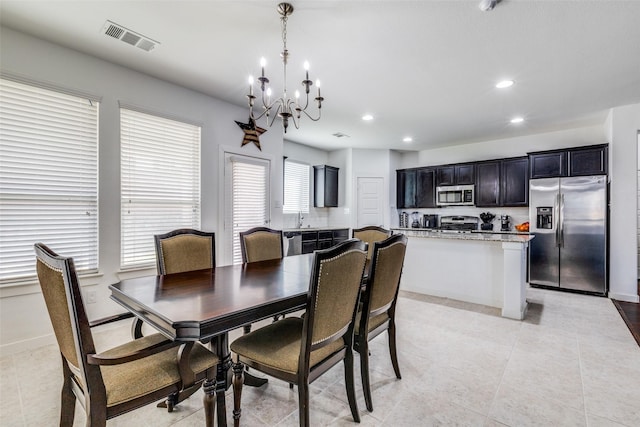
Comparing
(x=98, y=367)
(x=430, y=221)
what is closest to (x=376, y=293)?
(x=98, y=367)

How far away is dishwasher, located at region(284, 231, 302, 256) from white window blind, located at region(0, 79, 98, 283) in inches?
103

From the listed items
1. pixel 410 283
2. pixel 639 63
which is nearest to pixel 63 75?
pixel 410 283

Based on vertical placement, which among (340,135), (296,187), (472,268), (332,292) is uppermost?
(340,135)

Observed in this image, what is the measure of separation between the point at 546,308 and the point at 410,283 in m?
1.68

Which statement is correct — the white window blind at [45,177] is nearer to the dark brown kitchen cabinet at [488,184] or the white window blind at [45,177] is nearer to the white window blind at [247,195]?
the white window blind at [247,195]

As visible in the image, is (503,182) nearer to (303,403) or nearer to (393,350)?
(393,350)

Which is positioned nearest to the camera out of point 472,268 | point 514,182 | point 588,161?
point 472,268

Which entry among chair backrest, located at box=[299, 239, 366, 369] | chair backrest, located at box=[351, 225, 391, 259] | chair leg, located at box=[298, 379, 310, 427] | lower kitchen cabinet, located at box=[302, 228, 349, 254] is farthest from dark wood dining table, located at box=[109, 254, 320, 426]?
lower kitchen cabinet, located at box=[302, 228, 349, 254]

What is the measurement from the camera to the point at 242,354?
61.3 inches

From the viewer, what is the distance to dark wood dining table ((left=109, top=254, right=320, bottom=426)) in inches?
47.3

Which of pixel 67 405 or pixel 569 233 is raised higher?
pixel 569 233

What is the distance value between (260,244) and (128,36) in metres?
2.12

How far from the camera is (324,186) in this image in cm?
619

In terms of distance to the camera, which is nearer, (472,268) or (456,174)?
(472,268)
